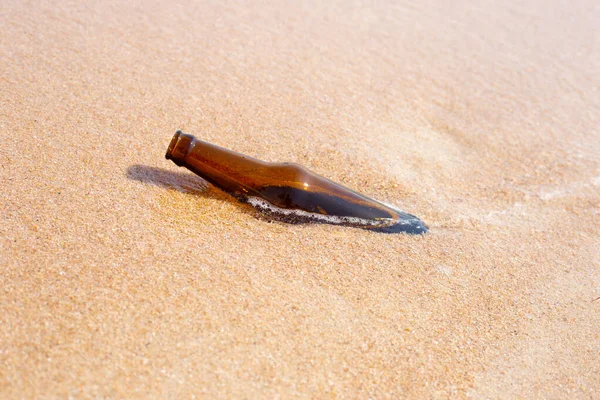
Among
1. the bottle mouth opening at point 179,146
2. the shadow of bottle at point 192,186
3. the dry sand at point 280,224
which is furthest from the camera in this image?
the shadow of bottle at point 192,186

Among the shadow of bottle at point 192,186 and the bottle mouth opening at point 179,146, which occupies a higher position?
the bottle mouth opening at point 179,146

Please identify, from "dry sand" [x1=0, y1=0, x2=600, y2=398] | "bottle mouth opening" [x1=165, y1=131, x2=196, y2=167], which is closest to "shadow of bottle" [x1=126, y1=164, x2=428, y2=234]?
"dry sand" [x1=0, y1=0, x2=600, y2=398]

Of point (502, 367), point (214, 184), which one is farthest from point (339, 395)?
point (214, 184)

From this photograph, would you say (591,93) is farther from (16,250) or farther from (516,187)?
(16,250)

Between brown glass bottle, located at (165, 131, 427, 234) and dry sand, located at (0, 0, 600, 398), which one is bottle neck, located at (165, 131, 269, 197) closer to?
brown glass bottle, located at (165, 131, 427, 234)

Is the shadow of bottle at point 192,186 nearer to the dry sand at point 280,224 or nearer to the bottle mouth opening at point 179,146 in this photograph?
the dry sand at point 280,224

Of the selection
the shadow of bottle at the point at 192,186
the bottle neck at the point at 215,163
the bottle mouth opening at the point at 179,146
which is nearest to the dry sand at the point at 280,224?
the shadow of bottle at the point at 192,186

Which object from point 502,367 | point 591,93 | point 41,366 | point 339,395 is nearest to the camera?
point 41,366
